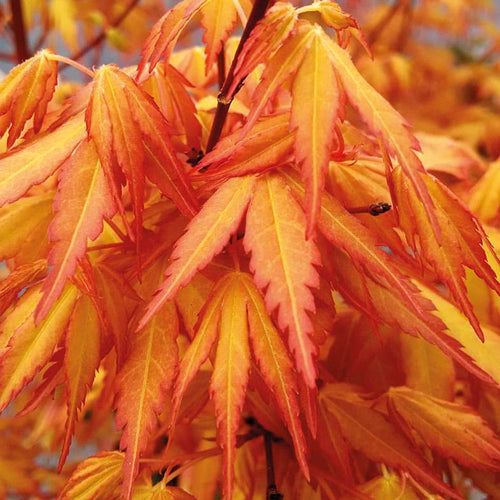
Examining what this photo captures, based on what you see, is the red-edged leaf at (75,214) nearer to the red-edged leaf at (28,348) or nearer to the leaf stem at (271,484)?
the red-edged leaf at (28,348)

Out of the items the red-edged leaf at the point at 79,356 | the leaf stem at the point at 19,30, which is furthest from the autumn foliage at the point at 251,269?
the leaf stem at the point at 19,30

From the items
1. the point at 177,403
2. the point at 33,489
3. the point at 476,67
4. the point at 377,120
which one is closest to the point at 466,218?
the point at 377,120

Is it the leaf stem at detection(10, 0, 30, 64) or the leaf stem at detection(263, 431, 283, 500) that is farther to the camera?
the leaf stem at detection(10, 0, 30, 64)

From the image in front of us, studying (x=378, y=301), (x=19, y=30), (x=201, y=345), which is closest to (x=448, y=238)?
(x=378, y=301)

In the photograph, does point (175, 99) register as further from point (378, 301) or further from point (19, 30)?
point (19, 30)

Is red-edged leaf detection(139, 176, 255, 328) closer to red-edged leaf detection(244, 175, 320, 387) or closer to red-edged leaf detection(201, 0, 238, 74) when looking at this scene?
red-edged leaf detection(244, 175, 320, 387)

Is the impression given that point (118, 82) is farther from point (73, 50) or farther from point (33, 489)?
point (73, 50)

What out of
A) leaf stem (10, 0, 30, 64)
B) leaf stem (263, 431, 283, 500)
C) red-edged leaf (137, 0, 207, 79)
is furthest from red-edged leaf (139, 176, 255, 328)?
leaf stem (10, 0, 30, 64)
